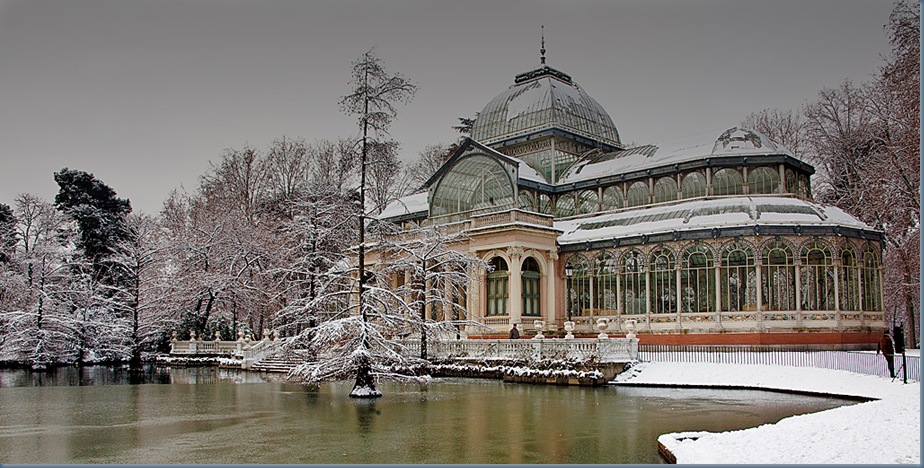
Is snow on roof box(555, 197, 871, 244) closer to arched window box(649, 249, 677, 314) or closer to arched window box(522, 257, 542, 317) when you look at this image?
arched window box(649, 249, 677, 314)

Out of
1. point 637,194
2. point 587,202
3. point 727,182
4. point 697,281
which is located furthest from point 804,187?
point 587,202

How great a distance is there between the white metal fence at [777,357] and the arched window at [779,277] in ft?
7.07

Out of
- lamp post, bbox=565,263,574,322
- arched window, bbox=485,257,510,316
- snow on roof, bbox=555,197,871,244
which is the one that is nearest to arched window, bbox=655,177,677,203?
snow on roof, bbox=555,197,871,244

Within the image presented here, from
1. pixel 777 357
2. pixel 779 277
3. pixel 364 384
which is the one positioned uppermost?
pixel 779 277

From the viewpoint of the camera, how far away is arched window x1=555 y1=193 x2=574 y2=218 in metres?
39.6

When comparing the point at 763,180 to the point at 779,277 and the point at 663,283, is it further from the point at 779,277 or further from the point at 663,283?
the point at 663,283

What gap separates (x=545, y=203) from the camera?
39.7 metres

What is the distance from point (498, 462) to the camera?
10625 mm

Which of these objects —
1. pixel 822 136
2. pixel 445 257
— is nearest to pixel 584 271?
pixel 445 257

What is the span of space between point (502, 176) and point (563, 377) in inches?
589

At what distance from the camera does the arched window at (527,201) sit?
3850 cm

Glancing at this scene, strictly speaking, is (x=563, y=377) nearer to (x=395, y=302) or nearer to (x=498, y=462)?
(x=395, y=302)

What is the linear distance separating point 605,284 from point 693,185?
5.94 m

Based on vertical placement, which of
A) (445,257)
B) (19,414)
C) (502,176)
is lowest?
(19,414)
